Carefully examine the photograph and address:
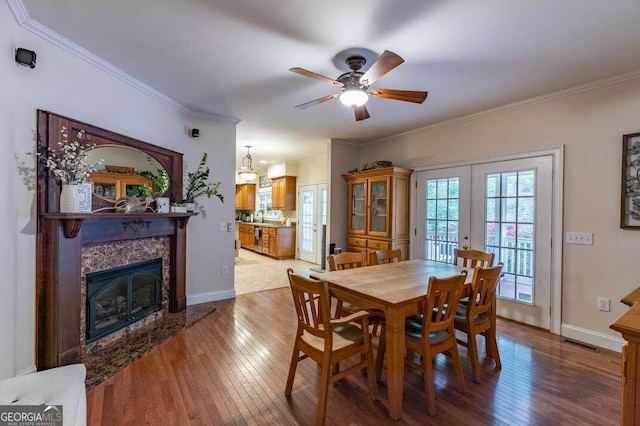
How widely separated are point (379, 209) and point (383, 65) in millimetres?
3049

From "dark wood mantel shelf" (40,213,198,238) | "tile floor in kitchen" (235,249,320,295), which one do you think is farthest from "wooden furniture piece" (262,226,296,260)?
"dark wood mantel shelf" (40,213,198,238)

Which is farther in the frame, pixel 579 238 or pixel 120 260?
pixel 579 238

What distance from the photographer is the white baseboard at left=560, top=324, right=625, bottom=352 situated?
9.29 feet

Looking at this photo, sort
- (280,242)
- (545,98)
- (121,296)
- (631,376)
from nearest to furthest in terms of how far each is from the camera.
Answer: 1. (631,376)
2. (121,296)
3. (545,98)
4. (280,242)

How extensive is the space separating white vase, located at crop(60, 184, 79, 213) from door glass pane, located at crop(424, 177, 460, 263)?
4190 mm

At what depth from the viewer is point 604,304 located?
2.91 m

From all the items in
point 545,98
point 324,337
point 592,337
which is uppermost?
point 545,98

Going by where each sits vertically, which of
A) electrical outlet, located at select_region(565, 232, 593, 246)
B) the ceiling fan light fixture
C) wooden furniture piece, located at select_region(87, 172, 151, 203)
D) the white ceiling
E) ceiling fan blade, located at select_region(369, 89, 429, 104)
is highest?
the white ceiling

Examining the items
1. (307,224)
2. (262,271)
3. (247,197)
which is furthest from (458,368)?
(247,197)

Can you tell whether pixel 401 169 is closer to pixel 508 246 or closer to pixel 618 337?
pixel 508 246

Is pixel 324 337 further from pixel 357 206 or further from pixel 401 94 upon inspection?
pixel 357 206

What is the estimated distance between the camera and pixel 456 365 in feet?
7.06

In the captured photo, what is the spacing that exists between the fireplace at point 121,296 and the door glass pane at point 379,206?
3.16 m

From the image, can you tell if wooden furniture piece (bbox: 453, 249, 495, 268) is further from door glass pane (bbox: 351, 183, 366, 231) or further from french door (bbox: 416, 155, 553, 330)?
door glass pane (bbox: 351, 183, 366, 231)
